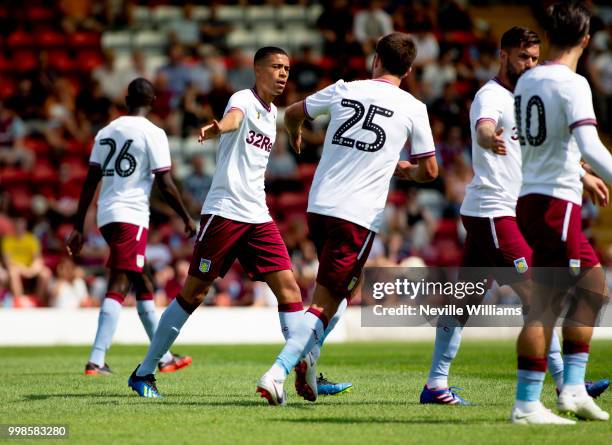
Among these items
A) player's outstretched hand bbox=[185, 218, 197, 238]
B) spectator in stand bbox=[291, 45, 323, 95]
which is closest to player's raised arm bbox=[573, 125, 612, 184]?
player's outstretched hand bbox=[185, 218, 197, 238]

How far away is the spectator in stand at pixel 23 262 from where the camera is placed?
18766 mm

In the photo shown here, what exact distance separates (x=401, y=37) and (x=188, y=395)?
3282 mm

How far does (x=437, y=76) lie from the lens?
23656 mm

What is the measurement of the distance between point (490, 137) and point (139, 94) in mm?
4601

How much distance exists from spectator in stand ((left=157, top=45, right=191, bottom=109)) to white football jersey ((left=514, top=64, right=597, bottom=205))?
17172 mm

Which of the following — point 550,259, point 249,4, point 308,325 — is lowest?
point 308,325

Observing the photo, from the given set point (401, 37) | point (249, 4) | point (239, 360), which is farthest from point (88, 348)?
point (249, 4)

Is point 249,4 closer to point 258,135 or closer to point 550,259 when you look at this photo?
point 258,135

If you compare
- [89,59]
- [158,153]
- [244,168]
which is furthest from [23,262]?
[244,168]

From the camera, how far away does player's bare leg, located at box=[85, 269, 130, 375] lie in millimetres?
10875

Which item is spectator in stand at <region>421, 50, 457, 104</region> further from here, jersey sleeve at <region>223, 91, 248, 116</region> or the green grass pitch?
jersey sleeve at <region>223, 91, 248, 116</region>

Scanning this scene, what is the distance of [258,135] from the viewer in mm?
8539

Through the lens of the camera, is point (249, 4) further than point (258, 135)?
Yes

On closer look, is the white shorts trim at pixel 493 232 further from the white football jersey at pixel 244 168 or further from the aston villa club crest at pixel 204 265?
the aston villa club crest at pixel 204 265
